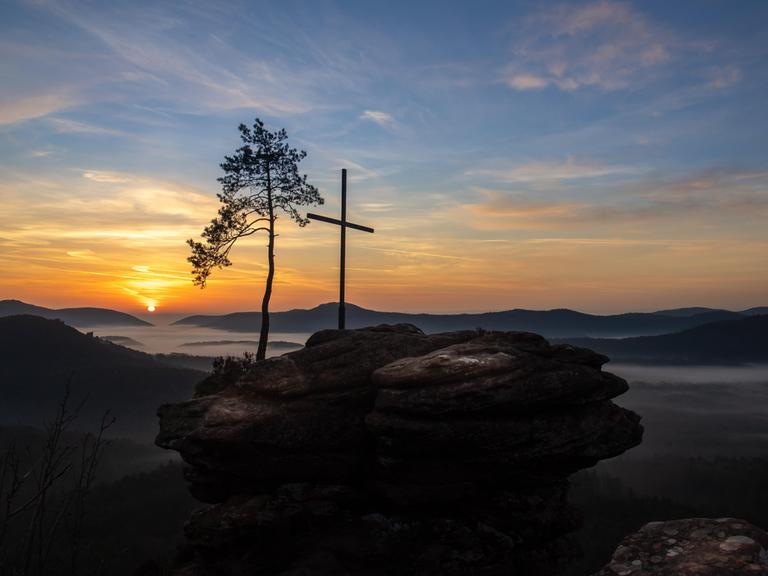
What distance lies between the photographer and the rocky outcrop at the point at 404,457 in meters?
17.0

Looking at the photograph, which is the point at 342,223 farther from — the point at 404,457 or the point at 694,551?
the point at 694,551

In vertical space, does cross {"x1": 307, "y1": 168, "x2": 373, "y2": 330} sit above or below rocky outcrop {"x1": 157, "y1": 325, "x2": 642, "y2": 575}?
above

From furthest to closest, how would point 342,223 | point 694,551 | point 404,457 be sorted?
point 342,223
point 404,457
point 694,551

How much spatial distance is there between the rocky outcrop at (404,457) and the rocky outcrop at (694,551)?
285cm

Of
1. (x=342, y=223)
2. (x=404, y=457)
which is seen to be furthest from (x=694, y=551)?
(x=342, y=223)

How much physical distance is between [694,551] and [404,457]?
28.5 ft

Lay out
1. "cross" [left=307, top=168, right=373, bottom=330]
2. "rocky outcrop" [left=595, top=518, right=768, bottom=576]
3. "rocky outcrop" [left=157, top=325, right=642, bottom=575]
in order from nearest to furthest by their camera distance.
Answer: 1. "rocky outcrop" [left=595, top=518, right=768, bottom=576]
2. "rocky outcrop" [left=157, top=325, right=642, bottom=575]
3. "cross" [left=307, top=168, right=373, bottom=330]

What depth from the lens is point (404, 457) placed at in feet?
57.8

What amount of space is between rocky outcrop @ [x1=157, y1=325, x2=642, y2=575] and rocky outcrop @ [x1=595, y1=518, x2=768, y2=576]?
285 centimetres

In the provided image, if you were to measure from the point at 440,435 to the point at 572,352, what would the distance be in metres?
6.06

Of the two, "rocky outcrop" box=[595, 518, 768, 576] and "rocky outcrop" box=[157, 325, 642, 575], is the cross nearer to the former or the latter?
"rocky outcrop" box=[157, 325, 642, 575]

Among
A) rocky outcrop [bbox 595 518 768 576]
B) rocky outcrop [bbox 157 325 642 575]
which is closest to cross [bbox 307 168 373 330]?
rocky outcrop [bbox 157 325 642 575]

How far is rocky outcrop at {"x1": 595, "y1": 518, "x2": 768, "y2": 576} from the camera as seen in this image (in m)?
13.8

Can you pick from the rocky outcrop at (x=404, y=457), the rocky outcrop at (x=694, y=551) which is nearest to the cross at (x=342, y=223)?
the rocky outcrop at (x=404, y=457)
